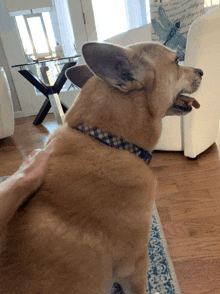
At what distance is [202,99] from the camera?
136 centimetres

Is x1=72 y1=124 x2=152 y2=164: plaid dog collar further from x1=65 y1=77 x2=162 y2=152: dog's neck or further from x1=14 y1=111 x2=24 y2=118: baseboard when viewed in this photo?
x1=14 y1=111 x2=24 y2=118: baseboard

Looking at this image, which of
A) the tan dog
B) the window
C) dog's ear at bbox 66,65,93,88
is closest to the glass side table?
the window

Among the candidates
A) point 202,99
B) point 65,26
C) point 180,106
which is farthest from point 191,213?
point 65,26

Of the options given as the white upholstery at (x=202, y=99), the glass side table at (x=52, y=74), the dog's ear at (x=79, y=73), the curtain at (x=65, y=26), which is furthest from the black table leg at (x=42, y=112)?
the dog's ear at (x=79, y=73)

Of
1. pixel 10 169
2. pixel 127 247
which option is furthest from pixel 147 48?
pixel 10 169

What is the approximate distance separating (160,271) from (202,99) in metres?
1.05

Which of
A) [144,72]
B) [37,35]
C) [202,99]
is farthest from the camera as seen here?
[37,35]

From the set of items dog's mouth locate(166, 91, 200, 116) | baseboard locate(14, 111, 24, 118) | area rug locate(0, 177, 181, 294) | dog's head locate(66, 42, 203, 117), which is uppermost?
dog's head locate(66, 42, 203, 117)

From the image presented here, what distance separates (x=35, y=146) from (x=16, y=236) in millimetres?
1911

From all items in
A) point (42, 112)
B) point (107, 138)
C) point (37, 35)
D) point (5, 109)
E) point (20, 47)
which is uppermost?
point (37, 35)

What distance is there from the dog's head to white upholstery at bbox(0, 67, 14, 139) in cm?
194

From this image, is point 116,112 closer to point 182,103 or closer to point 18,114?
point 182,103

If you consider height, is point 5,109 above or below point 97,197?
below

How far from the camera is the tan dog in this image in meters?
0.47
